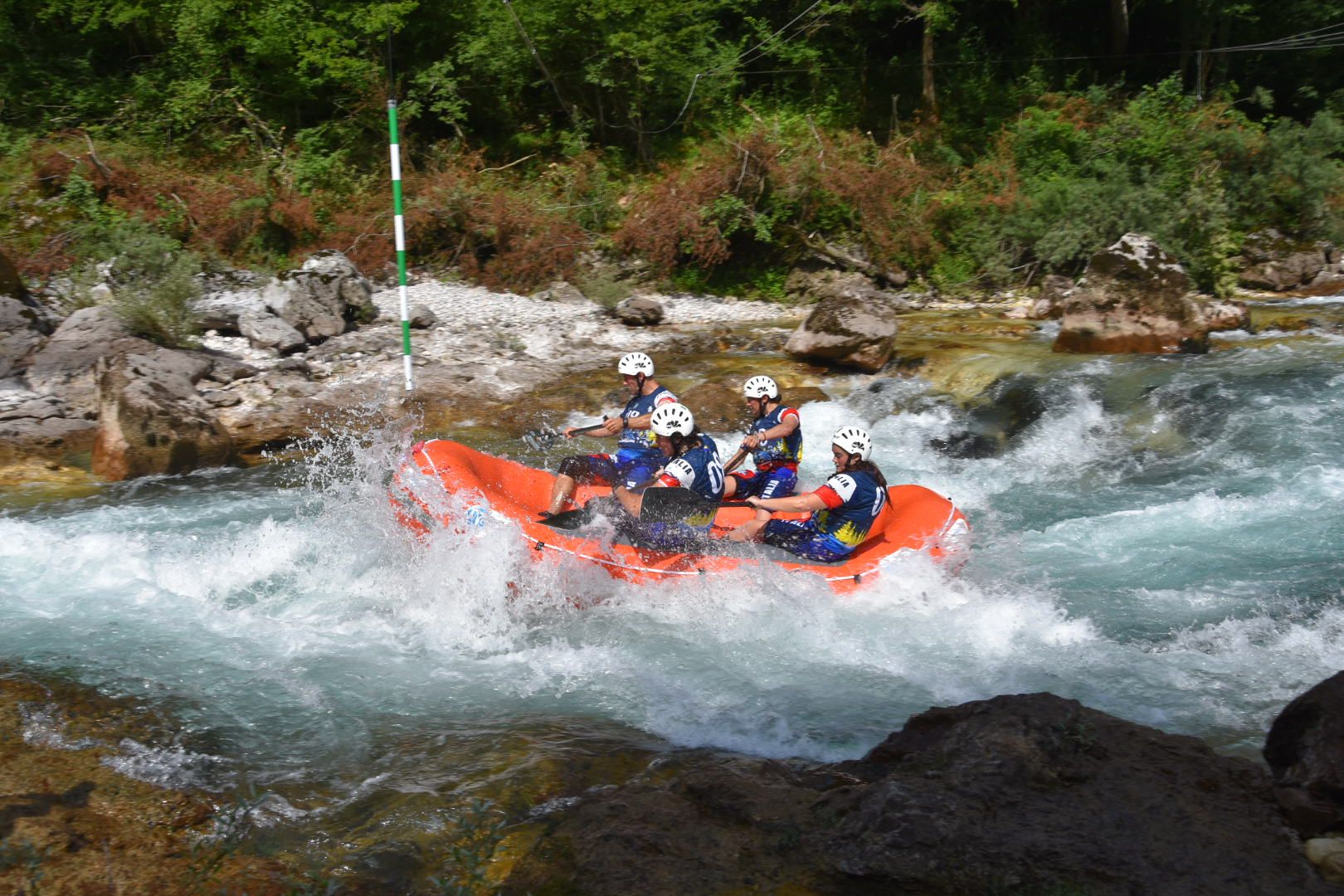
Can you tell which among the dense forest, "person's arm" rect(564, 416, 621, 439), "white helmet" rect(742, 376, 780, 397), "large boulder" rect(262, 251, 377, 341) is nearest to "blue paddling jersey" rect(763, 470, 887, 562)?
"white helmet" rect(742, 376, 780, 397)

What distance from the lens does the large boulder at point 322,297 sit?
421 inches

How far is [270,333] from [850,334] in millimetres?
5417

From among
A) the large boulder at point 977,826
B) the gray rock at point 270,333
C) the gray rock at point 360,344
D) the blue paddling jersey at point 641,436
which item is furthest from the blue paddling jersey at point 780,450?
the gray rock at point 270,333

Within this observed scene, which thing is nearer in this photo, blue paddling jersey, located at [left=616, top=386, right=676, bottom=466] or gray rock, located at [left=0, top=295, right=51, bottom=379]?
blue paddling jersey, located at [left=616, top=386, right=676, bottom=466]

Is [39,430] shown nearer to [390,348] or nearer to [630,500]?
[390,348]

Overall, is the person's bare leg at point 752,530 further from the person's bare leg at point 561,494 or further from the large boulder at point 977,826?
the large boulder at point 977,826

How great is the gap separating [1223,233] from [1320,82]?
7011 millimetres

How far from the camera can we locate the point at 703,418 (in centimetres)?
952

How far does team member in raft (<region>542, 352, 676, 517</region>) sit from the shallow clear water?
2.62ft

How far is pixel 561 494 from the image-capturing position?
6.74 m

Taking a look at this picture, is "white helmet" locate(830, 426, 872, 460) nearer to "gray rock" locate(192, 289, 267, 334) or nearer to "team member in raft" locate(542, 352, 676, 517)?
"team member in raft" locate(542, 352, 676, 517)

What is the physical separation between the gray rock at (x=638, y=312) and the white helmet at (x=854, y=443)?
19.9 ft

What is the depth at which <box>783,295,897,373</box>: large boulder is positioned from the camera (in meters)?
10.3

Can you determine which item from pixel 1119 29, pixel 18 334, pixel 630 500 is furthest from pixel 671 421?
pixel 1119 29
